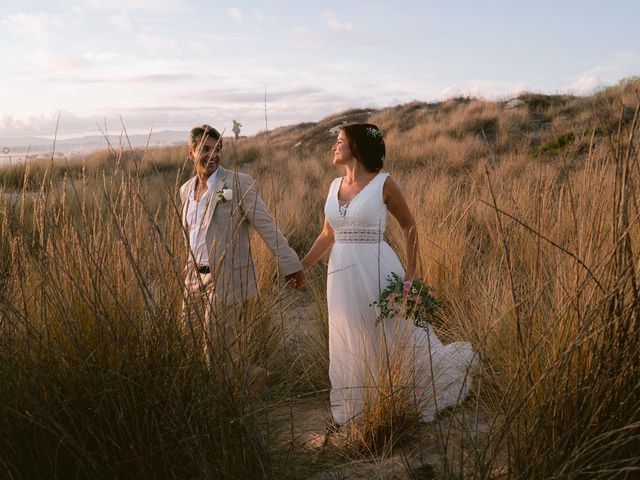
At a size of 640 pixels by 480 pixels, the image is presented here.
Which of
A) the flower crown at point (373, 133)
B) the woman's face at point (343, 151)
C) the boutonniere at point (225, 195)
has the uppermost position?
the flower crown at point (373, 133)

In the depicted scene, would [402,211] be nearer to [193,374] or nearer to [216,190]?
[216,190]

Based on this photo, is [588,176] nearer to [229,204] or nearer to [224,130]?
[224,130]

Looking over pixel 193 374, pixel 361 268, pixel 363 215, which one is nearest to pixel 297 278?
pixel 361 268

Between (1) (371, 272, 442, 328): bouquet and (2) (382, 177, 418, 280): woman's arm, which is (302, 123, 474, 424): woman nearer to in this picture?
(2) (382, 177, 418, 280): woman's arm

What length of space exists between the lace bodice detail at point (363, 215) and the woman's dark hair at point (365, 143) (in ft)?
0.34

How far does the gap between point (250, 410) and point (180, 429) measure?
0.76 ft

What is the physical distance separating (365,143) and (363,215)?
44 cm

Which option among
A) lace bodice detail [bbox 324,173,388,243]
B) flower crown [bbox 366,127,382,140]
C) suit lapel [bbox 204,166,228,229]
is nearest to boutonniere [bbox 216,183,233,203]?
suit lapel [bbox 204,166,228,229]

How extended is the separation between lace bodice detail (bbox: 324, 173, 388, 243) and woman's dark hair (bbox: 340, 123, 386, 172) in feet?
0.34

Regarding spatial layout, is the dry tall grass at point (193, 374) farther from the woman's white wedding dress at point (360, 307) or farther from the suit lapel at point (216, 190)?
the suit lapel at point (216, 190)

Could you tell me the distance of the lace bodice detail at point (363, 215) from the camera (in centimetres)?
385

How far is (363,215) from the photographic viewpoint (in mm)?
3854

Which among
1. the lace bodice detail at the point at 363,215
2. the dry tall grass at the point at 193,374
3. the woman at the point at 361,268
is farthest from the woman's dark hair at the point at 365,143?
the dry tall grass at the point at 193,374

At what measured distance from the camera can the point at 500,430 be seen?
2119 millimetres
